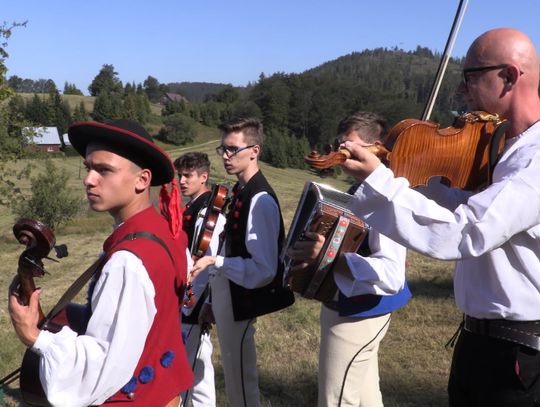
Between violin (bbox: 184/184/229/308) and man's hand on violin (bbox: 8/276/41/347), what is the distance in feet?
7.03

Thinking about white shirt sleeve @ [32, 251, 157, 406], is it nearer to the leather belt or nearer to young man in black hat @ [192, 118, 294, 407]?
the leather belt

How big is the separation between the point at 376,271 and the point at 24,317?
1.63 meters

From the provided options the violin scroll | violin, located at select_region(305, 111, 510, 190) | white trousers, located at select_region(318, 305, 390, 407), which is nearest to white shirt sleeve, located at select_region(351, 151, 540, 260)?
the violin scroll

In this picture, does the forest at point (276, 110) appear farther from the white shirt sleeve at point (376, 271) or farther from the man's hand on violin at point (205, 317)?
Answer: the white shirt sleeve at point (376, 271)

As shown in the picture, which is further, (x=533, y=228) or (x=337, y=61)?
(x=337, y=61)

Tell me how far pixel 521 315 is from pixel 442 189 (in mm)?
637

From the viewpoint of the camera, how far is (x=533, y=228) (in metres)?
1.80

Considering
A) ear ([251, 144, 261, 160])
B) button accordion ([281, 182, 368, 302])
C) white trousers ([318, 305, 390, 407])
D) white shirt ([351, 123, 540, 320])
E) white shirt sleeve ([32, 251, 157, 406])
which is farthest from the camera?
ear ([251, 144, 261, 160])

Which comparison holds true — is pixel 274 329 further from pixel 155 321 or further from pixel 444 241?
pixel 444 241

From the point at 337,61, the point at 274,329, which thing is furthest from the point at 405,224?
the point at 337,61

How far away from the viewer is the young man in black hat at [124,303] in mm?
1863

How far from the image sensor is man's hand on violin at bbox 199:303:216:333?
422 centimetres

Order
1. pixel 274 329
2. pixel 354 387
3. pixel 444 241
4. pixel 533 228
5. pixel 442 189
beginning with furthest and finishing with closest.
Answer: pixel 274 329, pixel 354 387, pixel 442 189, pixel 533 228, pixel 444 241

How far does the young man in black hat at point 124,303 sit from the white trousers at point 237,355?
139 centimetres
